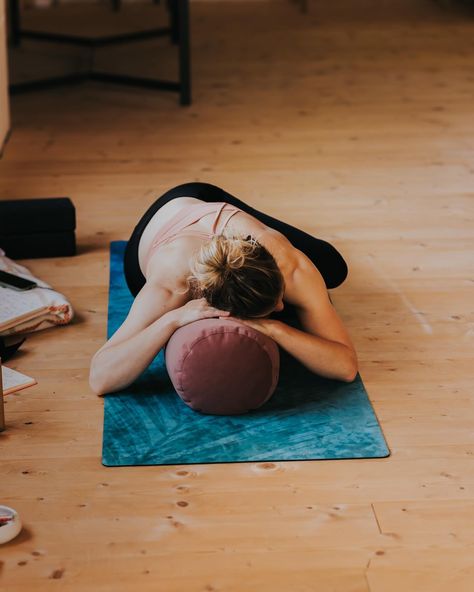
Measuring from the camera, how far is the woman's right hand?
2244 mm

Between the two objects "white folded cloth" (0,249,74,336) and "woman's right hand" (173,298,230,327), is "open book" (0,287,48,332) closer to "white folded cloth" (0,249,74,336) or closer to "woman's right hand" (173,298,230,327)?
"white folded cloth" (0,249,74,336)

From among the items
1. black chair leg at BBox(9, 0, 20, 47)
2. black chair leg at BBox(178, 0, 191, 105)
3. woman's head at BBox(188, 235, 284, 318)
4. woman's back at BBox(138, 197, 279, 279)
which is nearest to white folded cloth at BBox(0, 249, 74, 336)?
woman's back at BBox(138, 197, 279, 279)

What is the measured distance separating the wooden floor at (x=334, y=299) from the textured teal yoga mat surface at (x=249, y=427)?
1.6 inches

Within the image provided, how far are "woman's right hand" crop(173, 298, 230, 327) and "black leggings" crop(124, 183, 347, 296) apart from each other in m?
0.51

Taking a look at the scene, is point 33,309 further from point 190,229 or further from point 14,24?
point 14,24

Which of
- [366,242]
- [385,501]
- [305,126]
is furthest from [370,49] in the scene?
[385,501]

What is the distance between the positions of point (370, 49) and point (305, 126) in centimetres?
178

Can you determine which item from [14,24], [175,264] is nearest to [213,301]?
[175,264]

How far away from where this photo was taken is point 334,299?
302 centimetres

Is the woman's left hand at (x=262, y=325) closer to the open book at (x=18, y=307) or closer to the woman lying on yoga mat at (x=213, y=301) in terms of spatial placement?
the woman lying on yoga mat at (x=213, y=301)

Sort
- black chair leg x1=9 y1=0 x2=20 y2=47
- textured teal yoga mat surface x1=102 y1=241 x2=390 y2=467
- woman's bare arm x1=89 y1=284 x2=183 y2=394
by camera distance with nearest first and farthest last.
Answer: textured teal yoga mat surface x1=102 y1=241 x2=390 y2=467, woman's bare arm x1=89 y1=284 x2=183 y2=394, black chair leg x1=9 y1=0 x2=20 y2=47

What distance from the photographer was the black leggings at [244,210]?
2775 mm

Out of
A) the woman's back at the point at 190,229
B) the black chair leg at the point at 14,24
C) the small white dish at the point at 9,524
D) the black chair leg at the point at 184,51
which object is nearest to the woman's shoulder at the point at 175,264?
the woman's back at the point at 190,229

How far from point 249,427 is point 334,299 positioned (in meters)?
0.81
